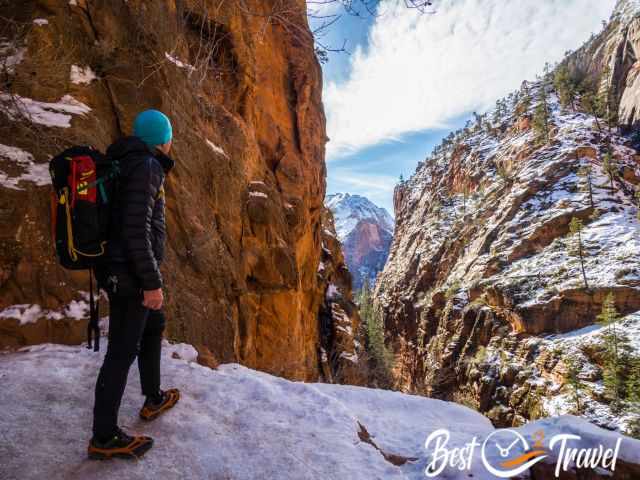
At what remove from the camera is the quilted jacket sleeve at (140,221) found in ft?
7.39

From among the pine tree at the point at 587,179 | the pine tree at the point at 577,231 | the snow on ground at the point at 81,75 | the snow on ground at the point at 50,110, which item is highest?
the pine tree at the point at 587,179

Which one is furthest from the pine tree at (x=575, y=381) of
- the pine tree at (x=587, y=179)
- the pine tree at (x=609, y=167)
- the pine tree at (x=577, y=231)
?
the pine tree at (x=609, y=167)

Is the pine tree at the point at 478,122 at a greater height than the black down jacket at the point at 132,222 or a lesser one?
greater

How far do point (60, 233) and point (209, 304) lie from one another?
13.3ft

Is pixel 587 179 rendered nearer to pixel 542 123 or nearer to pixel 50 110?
pixel 542 123

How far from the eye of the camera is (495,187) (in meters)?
68.7

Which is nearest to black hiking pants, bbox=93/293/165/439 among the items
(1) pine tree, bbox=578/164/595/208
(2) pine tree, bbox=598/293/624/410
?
(2) pine tree, bbox=598/293/624/410

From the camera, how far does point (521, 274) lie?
4572 cm

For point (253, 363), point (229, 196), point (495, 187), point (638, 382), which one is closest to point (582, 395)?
point (638, 382)

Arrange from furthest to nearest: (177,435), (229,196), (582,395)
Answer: (582,395), (229,196), (177,435)

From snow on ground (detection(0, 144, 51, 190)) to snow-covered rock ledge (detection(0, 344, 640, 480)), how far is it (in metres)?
1.84

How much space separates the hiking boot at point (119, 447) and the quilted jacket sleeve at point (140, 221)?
3.22 feet

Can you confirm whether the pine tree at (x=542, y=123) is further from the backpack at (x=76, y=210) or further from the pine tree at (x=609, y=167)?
the backpack at (x=76, y=210)

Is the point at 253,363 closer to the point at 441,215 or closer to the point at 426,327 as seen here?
the point at 426,327
